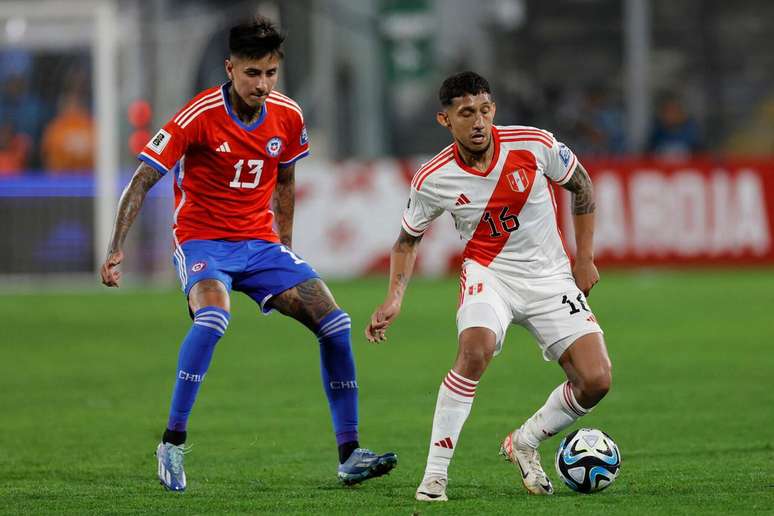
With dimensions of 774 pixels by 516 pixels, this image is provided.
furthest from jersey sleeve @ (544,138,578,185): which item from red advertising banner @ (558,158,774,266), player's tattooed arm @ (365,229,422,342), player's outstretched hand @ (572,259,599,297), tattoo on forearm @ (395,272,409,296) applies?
red advertising banner @ (558,158,774,266)

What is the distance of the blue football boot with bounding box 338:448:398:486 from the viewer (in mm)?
7125

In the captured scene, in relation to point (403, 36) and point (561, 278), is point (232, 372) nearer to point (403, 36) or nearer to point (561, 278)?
point (561, 278)

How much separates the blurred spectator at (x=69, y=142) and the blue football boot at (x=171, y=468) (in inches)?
563

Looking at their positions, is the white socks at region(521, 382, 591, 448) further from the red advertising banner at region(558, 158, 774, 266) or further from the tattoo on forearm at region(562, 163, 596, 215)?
the red advertising banner at region(558, 158, 774, 266)

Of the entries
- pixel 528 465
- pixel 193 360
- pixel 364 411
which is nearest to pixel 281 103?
pixel 193 360

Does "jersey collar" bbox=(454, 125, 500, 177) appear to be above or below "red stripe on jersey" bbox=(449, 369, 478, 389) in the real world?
above

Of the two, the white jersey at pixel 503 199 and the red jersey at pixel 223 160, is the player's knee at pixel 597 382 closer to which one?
the white jersey at pixel 503 199

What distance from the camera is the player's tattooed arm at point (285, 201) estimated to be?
7.82m

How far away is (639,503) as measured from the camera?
6.46 m

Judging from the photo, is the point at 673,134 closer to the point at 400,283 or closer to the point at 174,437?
the point at 400,283

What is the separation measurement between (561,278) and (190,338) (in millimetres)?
1748

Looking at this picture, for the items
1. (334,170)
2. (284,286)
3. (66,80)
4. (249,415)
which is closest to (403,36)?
(334,170)

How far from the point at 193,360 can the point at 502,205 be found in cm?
160

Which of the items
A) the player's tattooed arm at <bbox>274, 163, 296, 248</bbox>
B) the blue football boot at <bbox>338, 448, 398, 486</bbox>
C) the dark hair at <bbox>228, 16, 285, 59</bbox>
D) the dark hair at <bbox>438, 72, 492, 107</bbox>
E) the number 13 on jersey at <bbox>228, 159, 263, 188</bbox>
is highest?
the dark hair at <bbox>228, 16, 285, 59</bbox>
